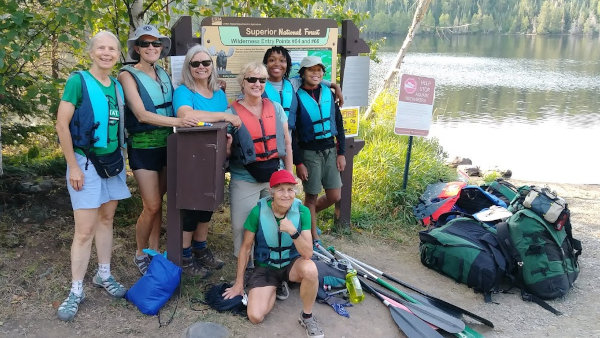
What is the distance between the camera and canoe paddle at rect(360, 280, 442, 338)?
3.76 metres

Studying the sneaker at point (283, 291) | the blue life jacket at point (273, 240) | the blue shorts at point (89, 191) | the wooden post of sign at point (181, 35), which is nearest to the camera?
the blue shorts at point (89, 191)

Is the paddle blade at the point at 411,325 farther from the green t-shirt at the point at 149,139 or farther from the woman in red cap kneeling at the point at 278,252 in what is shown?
the green t-shirt at the point at 149,139

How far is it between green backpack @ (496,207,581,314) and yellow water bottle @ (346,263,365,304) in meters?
1.61

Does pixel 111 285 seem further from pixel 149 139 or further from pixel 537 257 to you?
pixel 537 257

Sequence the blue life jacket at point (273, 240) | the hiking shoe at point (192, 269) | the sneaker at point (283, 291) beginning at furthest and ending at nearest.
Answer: the hiking shoe at point (192, 269) → the sneaker at point (283, 291) → the blue life jacket at point (273, 240)

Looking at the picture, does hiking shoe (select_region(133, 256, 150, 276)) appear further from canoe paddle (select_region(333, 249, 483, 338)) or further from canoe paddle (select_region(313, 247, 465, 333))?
canoe paddle (select_region(313, 247, 465, 333))

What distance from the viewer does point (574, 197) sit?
26.9ft

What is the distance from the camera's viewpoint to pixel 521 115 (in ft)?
59.7

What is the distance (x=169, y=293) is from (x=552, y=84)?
24276 mm

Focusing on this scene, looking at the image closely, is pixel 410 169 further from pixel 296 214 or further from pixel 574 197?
pixel 296 214

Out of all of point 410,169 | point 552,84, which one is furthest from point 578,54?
point 410,169

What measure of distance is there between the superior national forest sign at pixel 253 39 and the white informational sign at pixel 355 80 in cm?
43

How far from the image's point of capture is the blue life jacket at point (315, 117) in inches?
182

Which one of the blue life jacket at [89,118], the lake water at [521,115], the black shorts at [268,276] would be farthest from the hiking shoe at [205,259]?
the lake water at [521,115]
